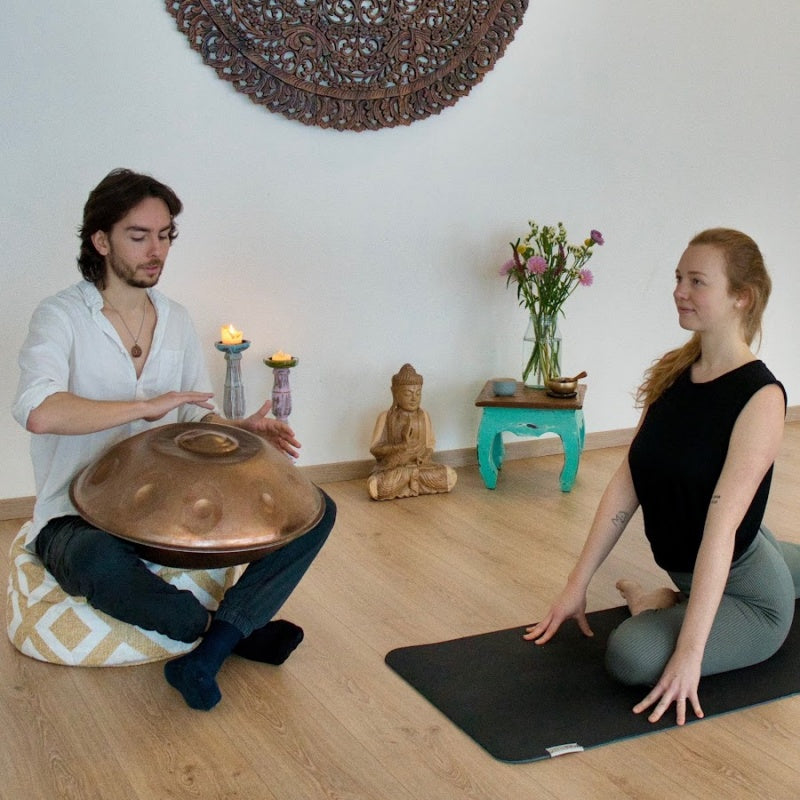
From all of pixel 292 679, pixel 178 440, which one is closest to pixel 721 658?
pixel 292 679

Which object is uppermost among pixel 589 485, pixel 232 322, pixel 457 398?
pixel 232 322

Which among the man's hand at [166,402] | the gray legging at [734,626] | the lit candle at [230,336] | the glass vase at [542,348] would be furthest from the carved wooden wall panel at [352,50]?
the gray legging at [734,626]

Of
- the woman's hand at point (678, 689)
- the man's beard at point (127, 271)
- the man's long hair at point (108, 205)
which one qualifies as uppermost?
the man's long hair at point (108, 205)

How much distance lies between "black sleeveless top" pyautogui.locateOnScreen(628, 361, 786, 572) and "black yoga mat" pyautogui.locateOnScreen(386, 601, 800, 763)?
26cm

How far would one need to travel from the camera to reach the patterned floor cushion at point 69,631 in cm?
217

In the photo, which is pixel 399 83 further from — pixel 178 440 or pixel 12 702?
pixel 12 702

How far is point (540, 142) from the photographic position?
3705 millimetres

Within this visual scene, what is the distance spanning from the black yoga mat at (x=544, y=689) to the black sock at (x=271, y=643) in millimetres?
209

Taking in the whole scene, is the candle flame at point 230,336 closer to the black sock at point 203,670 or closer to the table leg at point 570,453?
the table leg at point 570,453

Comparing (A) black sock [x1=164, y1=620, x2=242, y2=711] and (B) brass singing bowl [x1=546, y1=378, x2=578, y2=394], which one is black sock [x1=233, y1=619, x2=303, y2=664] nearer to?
(A) black sock [x1=164, y1=620, x2=242, y2=711]

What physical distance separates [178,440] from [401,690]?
25.9 inches

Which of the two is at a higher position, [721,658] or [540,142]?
[540,142]

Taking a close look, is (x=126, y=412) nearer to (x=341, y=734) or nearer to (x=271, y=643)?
(x=271, y=643)

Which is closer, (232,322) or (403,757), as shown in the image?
(403,757)
